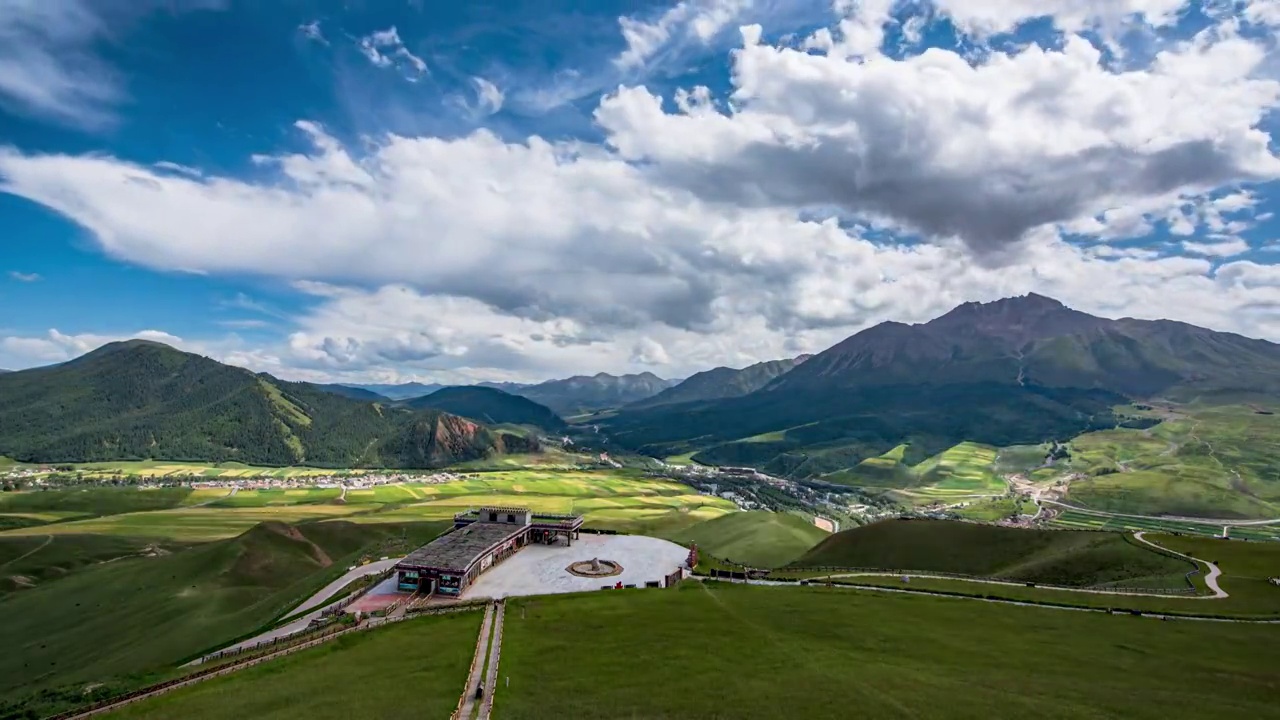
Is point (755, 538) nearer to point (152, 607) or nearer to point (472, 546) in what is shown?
point (472, 546)

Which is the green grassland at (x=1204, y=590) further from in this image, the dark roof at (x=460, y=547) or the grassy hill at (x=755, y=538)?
the grassy hill at (x=755, y=538)

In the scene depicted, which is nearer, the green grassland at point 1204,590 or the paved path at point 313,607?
the green grassland at point 1204,590

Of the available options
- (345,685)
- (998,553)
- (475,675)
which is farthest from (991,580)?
(345,685)

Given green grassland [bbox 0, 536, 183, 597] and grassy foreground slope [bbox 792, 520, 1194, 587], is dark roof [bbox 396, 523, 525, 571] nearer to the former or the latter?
grassy foreground slope [bbox 792, 520, 1194, 587]

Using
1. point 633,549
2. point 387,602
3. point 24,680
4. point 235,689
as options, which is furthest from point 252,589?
point 235,689

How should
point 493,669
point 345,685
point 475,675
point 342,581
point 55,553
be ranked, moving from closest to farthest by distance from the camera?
point 345,685, point 475,675, point 493,669, point 342,581, point 55,553

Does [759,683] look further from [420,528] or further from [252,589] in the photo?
[420,528]

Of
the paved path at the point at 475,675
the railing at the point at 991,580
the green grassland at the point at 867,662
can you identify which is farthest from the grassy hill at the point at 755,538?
the paved path at the point at 475,675
